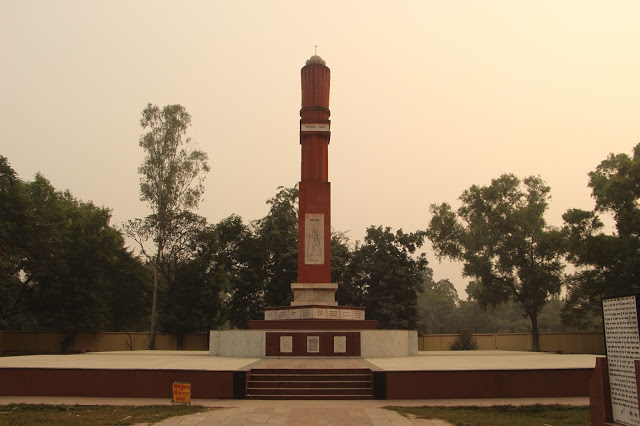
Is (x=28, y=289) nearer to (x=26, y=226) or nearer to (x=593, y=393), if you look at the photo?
(x=26, y=226)

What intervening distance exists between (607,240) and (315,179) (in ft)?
47.1

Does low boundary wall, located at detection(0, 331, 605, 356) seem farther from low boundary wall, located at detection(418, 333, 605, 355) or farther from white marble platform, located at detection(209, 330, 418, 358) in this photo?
white marble platform, located at detection(209, 330, 418, 358)

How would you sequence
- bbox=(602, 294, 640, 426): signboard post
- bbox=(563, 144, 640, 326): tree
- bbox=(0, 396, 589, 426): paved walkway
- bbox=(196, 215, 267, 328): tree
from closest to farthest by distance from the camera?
bbox=(602, 294, 640, 426): signboard post → bbox=(0, 396, 589, 426): paved walkway → bbox=(563, 144, 640, 326): tree → bbox=(196, 215, 267, 328): tree

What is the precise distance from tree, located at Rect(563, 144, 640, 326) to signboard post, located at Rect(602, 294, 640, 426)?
20.3 meters

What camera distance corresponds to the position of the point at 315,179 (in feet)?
74.2

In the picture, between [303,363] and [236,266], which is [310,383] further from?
[236,266]

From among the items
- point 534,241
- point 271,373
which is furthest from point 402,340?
point 534,241

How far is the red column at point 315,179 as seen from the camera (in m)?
21.8

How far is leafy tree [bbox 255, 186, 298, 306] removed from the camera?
31.6 meters

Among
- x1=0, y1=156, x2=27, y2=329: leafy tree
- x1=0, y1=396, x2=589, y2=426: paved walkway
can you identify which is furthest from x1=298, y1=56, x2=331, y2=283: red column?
x1=0, y1=156, x2=27, y2=329: leafy tree

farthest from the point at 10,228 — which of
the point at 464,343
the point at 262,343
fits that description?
the point at 464,343

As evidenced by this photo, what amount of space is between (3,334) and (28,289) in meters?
2.82

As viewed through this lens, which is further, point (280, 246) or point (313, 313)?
point (280, 246)

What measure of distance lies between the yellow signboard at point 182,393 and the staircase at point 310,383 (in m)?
1.73
